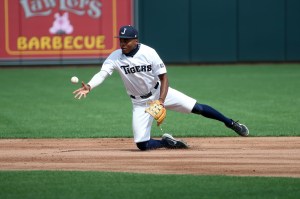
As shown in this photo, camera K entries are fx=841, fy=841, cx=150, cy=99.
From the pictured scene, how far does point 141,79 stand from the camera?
10141mm

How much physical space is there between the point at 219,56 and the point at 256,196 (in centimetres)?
2047

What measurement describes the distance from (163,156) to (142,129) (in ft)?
1.99

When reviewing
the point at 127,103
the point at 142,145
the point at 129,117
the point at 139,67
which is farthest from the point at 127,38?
the point at 127,103

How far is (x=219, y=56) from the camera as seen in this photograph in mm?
27391

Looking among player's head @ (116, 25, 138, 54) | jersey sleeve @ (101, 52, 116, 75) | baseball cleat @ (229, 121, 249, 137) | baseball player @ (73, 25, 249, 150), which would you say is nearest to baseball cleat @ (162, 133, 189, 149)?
baseball player @ (73, 25, 249, 150)

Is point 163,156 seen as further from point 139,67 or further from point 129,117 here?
point 129,117

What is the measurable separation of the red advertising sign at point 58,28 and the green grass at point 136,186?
18738mm

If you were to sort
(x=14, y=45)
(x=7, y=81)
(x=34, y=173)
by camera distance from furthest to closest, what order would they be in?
(x=14, y=45) < (x=7, y=81) < (x=34, y=173)

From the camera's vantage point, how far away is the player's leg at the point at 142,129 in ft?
33.2

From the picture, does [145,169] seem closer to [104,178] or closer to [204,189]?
[104,178]

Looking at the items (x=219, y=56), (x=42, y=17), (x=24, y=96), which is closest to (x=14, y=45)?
(x=42, y=17)

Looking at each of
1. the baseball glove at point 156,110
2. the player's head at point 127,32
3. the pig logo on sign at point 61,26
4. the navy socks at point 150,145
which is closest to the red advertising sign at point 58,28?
the pig logo on sign at point 61,26

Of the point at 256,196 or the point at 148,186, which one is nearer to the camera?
the point at 256,196

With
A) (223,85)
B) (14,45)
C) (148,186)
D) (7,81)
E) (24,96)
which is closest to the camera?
(148,186)
